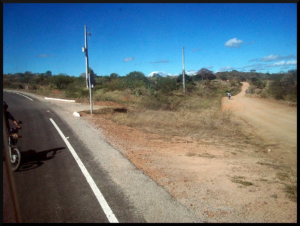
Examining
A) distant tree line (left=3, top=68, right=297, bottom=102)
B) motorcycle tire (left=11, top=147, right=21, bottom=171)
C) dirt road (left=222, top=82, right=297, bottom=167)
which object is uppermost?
distant tree line (left=3, top=68, right=297, bottom=102)

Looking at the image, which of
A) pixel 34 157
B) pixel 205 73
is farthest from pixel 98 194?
pixel 205 73

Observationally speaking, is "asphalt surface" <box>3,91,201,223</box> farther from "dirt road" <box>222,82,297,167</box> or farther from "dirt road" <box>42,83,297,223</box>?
"dirt road" <box>222,82,297,167</box>

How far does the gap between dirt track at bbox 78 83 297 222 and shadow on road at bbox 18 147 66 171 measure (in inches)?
87.9

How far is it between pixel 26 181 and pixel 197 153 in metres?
5.14

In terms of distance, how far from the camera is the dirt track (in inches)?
171

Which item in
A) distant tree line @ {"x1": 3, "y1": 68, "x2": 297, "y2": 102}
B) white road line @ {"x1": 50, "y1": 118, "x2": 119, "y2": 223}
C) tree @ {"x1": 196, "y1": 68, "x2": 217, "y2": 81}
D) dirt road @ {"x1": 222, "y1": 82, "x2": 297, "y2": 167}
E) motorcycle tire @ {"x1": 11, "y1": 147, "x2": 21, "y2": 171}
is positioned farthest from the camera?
tree @ {"x1": 196, "y1": 68, "x2": 217, "y2": 81}

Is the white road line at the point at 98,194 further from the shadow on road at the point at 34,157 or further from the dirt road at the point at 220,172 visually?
the dirt road at the point at 220,172

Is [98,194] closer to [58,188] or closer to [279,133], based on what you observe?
[58,188]

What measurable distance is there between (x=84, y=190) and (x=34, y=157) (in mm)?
3063

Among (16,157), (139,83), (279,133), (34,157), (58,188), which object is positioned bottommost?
(279,133)

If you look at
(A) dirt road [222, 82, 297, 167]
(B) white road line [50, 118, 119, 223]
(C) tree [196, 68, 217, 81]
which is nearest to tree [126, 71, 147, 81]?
(A) dirt road [222, 82, 297, 167]

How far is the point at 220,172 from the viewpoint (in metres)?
6.23

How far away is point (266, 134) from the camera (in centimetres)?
1328

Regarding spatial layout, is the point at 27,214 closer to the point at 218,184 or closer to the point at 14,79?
the point at 218,184
